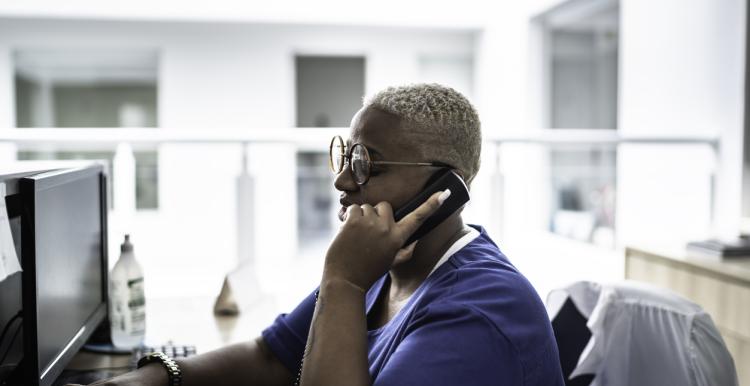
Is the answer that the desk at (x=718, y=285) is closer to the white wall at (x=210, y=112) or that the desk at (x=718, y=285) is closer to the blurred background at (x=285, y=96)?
the blurred background at (x=285, y=96)

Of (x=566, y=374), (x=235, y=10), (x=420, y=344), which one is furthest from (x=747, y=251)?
(x=235, y=10)

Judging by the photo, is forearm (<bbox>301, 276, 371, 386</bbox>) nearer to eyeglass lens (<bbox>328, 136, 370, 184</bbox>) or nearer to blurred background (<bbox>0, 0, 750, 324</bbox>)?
eyeglass lens (<bbox>328, 136, 370, 184</bbox>)

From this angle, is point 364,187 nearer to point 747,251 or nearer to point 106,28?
point 747,251

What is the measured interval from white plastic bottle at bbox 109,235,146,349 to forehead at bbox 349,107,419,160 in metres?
0.66

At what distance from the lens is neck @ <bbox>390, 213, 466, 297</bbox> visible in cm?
100

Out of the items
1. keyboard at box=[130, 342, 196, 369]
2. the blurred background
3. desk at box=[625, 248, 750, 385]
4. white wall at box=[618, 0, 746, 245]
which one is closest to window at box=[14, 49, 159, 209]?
the blurred background

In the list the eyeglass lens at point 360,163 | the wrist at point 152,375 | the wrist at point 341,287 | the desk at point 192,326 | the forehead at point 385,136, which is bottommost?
the desk at point 192,326

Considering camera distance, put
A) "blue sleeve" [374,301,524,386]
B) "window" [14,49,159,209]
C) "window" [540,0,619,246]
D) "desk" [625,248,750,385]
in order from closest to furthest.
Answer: "blue sleeve" [374,301,524,386] < "desk" [625,248,750,385] < "window" [540,0,619,246] < "window" [14,49,159,209]

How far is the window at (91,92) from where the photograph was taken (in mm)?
6469

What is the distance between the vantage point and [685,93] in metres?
3.12

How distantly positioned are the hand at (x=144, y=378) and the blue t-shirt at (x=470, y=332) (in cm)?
37

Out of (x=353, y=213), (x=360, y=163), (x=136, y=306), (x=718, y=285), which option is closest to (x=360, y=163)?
(x=360, y=163)

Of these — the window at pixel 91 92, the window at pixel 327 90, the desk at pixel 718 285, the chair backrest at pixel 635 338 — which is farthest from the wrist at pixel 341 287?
the window at pixel 327 90

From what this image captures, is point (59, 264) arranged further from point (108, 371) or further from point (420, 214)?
point (420, 214)
